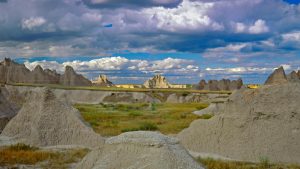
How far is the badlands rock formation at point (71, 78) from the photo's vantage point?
113 metres

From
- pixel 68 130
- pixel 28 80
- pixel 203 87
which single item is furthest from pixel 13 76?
pixel 68 130

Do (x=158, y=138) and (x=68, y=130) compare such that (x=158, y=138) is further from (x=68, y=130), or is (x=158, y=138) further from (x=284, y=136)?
(x=68, y=130)

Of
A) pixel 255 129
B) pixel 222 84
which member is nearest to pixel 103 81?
pixel 222 84

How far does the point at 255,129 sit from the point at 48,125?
798 cm

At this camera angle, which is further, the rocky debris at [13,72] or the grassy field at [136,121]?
the rocky debris at [13,72]

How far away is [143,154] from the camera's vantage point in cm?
941

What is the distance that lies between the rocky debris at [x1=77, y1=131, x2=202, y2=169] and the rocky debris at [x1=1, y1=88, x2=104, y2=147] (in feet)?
24.3

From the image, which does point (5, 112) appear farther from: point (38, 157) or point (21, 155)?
point (38, 157)

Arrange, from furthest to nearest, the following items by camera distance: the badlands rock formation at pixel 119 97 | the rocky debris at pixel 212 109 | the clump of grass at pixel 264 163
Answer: the badlands rock formation at pixel 119 97 < the rocky debris at pixel 212 109 < the clump of grass at pixel 264 163

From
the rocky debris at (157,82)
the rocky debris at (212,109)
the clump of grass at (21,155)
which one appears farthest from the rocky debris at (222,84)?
the clump of grass at (21,155)

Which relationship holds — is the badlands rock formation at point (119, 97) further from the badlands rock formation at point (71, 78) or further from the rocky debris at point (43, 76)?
the badlands rock formation at point (71, 78)

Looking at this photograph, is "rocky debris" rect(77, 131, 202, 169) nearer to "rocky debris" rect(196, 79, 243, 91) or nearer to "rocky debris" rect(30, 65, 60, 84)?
"rocky debris" rect(30, 65, 60, 84)

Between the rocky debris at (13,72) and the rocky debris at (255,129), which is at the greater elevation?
the rocky debris at (13,72)

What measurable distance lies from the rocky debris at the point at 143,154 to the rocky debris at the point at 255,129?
22.5ft
